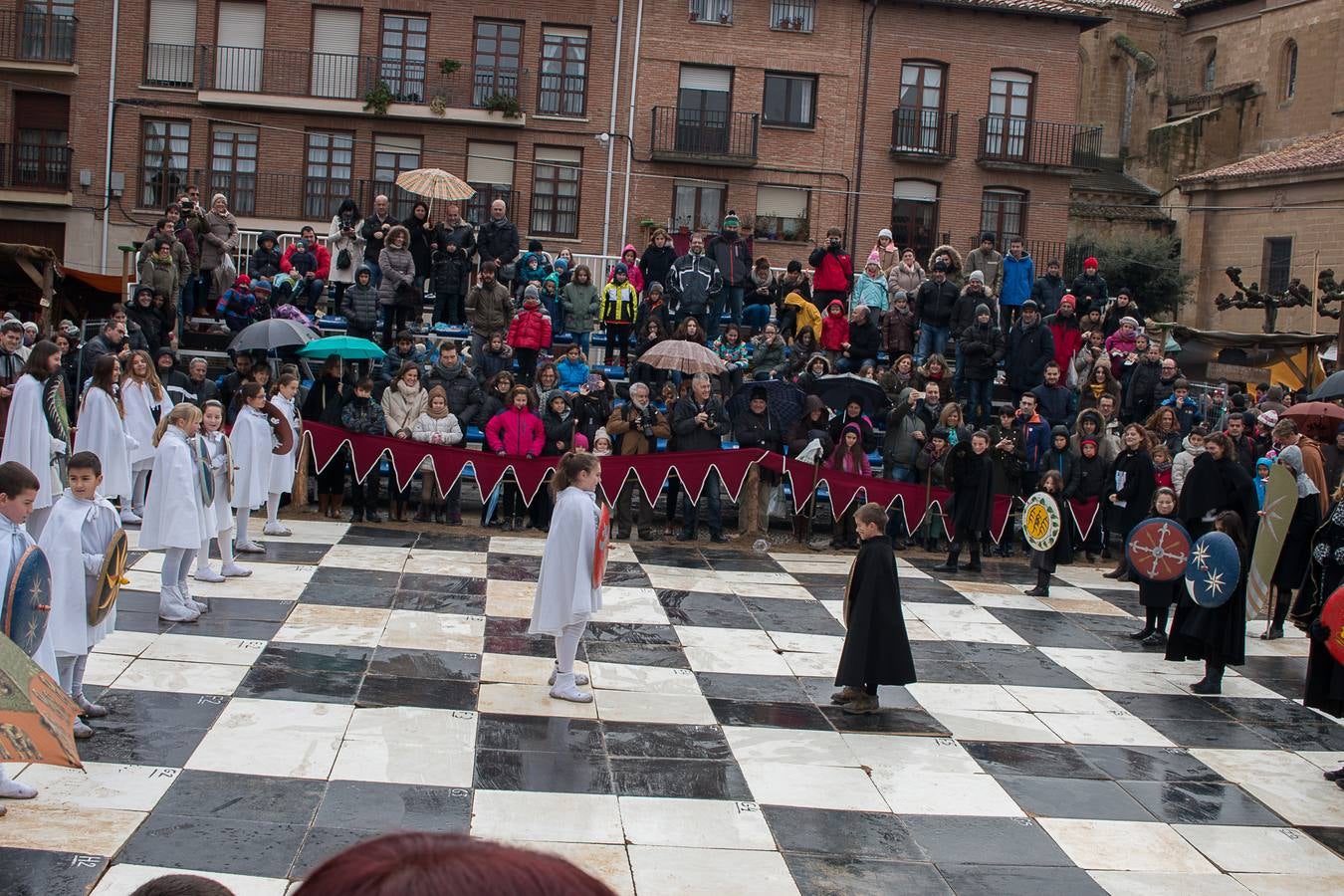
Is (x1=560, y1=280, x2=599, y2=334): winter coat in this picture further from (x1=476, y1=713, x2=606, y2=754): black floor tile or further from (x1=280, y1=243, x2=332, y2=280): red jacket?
(x1=476, y1=713, x2=606, y2=754): black floor tile

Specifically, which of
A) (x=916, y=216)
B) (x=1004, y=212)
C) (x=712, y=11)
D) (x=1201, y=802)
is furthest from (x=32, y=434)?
(x=1004, y=212)

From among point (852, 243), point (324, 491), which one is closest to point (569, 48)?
point (852, 243)

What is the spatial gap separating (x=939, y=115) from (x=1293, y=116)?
11.4 metres

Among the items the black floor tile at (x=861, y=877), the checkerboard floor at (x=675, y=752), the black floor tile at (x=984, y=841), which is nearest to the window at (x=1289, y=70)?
the checkerboard floor at (x=675, y=752)

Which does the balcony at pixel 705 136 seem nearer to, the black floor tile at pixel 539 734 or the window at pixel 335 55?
the window at pixel 335 55

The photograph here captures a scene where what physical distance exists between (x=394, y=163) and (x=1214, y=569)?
81.5 feet

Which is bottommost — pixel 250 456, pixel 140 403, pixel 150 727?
pixel 150 727

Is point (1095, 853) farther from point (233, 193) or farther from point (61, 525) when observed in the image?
point (233, 193)

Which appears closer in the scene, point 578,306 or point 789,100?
point 578,306

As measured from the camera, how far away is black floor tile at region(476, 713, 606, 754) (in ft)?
28.9

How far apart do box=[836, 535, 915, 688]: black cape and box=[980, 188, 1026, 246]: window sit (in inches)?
1030

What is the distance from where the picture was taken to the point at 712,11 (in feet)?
107

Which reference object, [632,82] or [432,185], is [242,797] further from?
[632,82]

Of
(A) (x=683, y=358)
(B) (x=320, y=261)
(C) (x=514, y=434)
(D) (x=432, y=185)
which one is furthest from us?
(B) (x=320, y=261)
